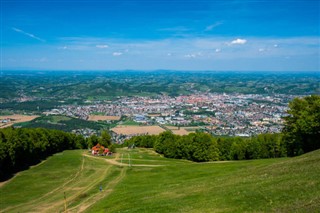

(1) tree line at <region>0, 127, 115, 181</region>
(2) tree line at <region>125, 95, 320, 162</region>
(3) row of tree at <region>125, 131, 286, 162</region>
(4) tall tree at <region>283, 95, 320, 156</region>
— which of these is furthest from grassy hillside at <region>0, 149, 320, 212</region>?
(4) tall tree at <region>283, 95, 320, 156</region>

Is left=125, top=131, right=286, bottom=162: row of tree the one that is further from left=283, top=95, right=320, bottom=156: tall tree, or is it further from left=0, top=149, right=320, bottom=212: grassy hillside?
left=0, top=149, right=320, bottom=212: grassy hillside

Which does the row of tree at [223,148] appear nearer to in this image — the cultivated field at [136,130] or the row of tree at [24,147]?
the row of tree at [24,147]

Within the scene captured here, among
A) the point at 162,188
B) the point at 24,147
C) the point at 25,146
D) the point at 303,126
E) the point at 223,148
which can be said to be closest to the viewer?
the point at 162,188

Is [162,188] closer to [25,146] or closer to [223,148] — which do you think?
[25,146]

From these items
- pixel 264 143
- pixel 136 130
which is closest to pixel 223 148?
pixel 264 143

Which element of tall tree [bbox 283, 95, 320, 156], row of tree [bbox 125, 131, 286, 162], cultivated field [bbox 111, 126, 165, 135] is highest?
tall tree [bbox 283, 95, 320, 156]

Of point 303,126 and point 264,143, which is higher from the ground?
point 303,126

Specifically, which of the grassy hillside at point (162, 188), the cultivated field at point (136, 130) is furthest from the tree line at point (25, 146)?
the cultivated field at point (136, 130)

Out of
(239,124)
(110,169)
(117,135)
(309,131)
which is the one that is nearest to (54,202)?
(110,169)

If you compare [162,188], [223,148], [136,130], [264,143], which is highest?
[162,188]
